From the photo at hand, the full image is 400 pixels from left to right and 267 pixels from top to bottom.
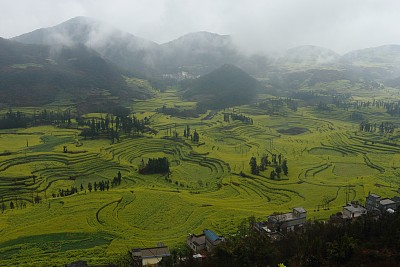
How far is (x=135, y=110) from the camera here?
113 metres

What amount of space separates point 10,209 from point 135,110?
73.6 metres

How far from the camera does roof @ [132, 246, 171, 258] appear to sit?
29.4 m

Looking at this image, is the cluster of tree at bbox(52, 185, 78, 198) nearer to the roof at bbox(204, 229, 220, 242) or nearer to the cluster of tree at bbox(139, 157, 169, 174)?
the cluster of tree at bbox(139, 157, 169, 174)

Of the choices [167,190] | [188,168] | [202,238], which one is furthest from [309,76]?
[202,238]

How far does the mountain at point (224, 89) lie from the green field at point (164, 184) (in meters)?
43.1

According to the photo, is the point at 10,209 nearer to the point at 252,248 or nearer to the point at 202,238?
the point at 202,238

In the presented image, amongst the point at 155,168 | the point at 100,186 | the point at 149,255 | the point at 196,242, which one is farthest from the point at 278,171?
the point at 149,255

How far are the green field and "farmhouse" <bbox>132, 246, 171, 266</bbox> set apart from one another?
229 centimetres

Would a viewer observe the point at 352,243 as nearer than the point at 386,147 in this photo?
Yes

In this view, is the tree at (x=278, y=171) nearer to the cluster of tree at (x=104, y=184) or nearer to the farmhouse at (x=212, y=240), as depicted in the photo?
the cluster of tree at (x=104, y=184)

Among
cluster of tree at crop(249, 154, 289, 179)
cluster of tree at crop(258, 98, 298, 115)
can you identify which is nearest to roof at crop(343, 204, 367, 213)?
cluster of tree at crop(249, 154, 289, 179)

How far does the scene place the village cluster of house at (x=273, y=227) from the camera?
29469mm

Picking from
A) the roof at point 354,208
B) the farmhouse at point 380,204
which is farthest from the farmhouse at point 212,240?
the farmhouse at point 380,204

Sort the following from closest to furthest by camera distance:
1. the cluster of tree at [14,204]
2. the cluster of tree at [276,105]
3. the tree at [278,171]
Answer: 1. the cluster of tree at [14,204]
2. the tree at [278,171]
3. the cluster of tree at [276,105]
